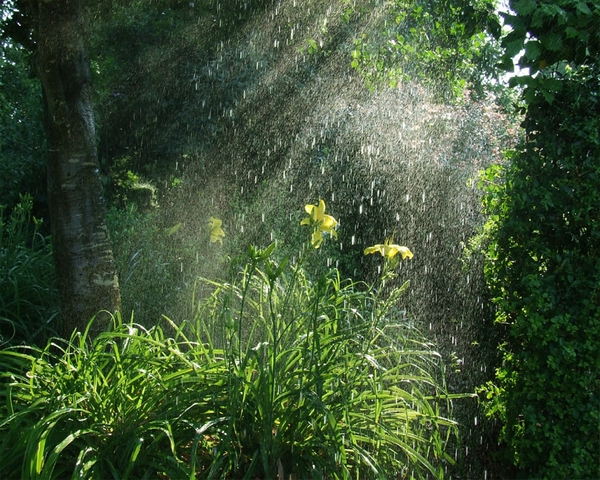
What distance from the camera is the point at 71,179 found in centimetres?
303

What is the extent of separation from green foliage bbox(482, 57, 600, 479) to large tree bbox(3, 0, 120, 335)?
1962 millimetres

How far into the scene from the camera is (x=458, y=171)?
601 centimetres

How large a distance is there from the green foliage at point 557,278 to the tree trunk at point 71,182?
6.43ft

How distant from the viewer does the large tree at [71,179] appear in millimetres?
3010

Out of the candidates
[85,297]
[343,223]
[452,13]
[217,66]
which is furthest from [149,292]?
[217,66]

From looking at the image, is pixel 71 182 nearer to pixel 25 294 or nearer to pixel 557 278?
pixel 25 294

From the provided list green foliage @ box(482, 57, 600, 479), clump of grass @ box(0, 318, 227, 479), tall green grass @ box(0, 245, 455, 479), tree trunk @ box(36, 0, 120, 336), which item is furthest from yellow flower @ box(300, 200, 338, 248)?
tree trunk @ box(36, 0, 120, 336)

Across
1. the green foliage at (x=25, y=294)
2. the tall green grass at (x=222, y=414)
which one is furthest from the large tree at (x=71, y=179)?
the green foliage at (x=25, y=294)

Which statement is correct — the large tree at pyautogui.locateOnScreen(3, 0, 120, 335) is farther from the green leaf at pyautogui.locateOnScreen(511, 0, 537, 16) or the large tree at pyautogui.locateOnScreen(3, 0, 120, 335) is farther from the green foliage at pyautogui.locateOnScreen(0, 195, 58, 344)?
the green leaf at pyautogui.locateOnScreen(511, 0, 537, 16)

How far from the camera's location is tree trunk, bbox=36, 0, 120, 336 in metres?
3.01

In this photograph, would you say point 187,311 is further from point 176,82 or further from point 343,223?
point 176,82

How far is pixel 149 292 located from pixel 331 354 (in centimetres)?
209

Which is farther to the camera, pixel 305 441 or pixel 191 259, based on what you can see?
pixel 191 259

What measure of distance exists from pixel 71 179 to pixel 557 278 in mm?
2345
